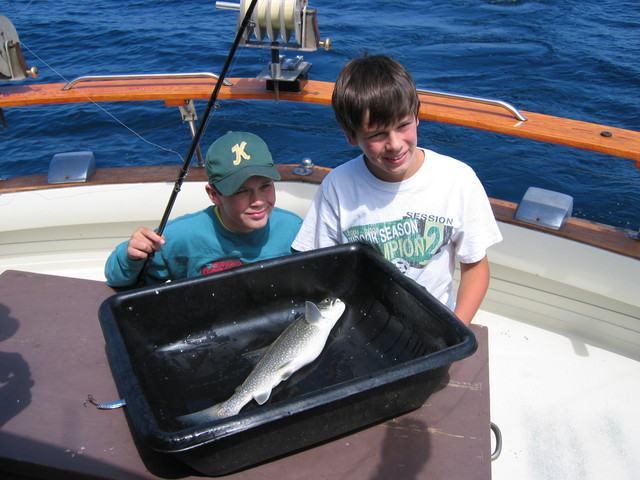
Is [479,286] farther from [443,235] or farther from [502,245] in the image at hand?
[502,245]

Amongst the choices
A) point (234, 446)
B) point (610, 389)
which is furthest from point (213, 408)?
point (610, 389)

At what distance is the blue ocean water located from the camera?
6.73 metres

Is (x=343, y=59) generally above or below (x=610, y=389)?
above

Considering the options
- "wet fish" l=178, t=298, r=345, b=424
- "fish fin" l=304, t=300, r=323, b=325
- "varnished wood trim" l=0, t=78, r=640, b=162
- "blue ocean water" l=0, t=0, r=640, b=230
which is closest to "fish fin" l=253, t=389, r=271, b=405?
"wet fish" l=178, t=298, r=345, b=424

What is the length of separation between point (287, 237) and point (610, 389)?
2.20 m

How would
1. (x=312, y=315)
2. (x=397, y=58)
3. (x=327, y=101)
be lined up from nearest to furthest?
1. (x=312, y=315)
2. (x=327, y=101)
3. (x=397, y=58)

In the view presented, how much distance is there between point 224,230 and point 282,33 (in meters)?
1.48

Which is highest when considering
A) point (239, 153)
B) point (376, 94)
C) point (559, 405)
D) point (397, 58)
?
point (376, 94)

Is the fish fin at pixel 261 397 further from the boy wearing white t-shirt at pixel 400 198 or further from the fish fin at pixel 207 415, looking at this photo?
the boy wearing white t-shirt at pixel 400 198

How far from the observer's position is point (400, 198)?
6.86ft

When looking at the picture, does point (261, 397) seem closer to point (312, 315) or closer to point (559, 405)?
point (312, 315)

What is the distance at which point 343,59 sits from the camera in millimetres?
9359

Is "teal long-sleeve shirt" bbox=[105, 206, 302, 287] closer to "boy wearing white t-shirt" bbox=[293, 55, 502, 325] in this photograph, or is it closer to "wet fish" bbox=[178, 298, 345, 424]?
"boy wearing white t-shirt" bbox=[293, 55, 502, 325]

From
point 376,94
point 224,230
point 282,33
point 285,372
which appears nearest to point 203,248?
point 224,230
